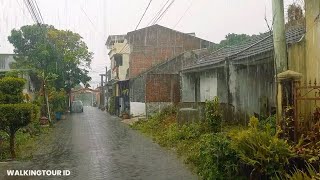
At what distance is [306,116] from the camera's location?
9.28 m

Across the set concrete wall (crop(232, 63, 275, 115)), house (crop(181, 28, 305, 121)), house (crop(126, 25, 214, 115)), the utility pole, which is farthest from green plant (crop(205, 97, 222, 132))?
house (crop(126, 25, 214, 115))

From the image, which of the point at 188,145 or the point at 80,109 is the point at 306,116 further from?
the point at 80,109

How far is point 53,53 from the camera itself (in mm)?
34188

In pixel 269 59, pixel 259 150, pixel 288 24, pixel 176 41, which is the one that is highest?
pixel 176 41

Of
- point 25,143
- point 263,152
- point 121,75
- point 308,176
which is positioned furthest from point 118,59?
point 308,176

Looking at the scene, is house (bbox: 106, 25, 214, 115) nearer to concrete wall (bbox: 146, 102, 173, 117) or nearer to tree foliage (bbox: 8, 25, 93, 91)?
tree foliage (bbox: 8, 25, 93, 91)

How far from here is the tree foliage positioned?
33.6m

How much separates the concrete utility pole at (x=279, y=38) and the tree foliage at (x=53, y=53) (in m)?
20.6

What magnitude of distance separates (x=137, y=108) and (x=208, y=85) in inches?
416

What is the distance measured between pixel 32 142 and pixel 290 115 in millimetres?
11244

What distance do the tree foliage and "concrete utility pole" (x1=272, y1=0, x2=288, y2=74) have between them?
20574 millimetres

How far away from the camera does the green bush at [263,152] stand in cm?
702

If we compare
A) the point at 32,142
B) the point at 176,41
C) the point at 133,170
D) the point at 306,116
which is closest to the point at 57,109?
the point at 176,41

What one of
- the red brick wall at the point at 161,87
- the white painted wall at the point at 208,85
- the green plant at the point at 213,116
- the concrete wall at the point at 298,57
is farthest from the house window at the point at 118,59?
the concrete wall at the point at 298,57
